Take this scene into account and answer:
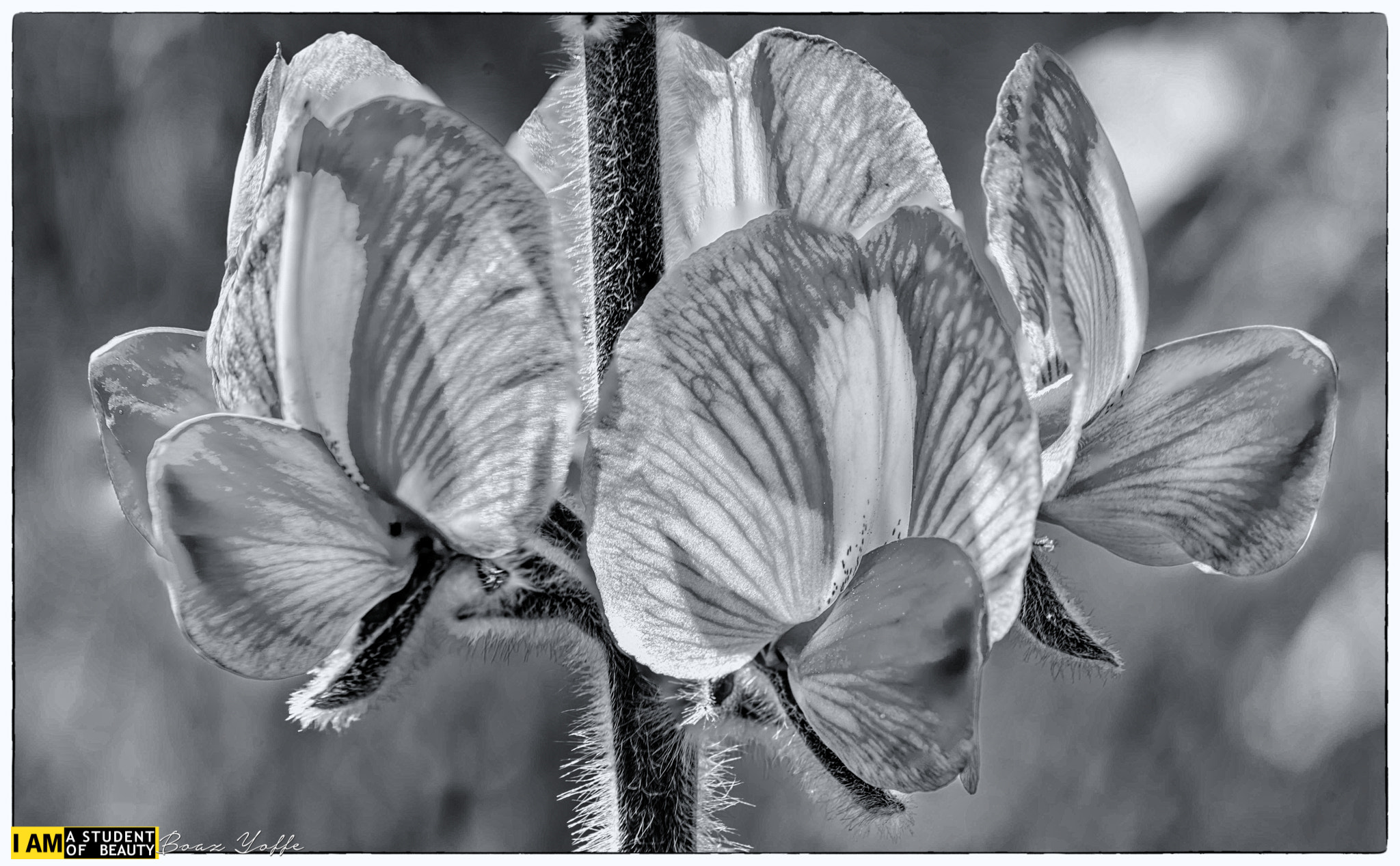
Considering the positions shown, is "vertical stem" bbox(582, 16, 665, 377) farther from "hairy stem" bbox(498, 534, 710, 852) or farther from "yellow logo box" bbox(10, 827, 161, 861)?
"yellow logo box" bbox(10, 827, 161, 861)

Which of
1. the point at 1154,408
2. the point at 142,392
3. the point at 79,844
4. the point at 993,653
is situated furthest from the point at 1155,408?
the point at 79,844

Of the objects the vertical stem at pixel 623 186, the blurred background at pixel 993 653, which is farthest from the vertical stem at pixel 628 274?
the blurred background at pixel 993 653

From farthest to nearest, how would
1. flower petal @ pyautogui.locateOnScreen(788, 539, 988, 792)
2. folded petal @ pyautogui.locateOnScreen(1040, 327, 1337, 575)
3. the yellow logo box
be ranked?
the yellow logo box < folded petal @ pyautogui.locateOnScreen(1040, 327, 1337, 575) < flower petal @ pyautogui.locateOnScreen(788, 539, 988, 792)

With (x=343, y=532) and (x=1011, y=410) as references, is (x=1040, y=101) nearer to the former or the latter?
(x=1011, y=410)

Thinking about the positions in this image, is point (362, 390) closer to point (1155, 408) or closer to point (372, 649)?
point (372, 649)

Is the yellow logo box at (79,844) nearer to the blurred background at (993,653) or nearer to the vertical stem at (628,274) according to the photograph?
the blurred background at (993,653)

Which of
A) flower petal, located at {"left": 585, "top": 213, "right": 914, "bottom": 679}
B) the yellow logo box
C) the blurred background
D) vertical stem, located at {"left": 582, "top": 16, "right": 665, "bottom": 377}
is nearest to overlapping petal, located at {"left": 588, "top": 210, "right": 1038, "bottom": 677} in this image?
flower petal, located at {"left": 585, "top": 213, "right": 914, "bottom": 679}

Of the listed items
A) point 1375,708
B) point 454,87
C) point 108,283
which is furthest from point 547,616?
point 1375,708
